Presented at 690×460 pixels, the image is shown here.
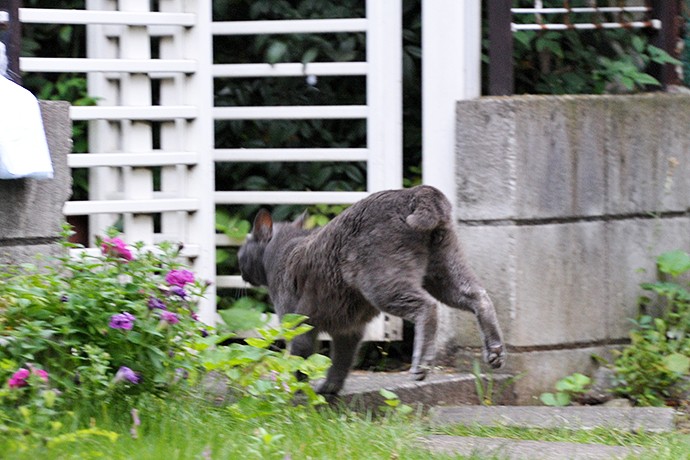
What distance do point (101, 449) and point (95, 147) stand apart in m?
3.17

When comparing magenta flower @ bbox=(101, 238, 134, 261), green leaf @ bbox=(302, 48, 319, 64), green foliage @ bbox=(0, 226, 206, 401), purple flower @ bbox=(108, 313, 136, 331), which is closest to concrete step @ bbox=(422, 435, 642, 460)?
green foliage @ bbox=(0, 226, 206, 401)

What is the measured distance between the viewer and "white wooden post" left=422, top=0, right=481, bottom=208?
20.0 ft

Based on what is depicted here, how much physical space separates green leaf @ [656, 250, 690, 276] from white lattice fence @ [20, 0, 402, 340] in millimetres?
1498

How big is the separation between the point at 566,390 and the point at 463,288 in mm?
1204

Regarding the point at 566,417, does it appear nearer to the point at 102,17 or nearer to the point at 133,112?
the point at 133,112

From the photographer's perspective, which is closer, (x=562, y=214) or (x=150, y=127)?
(x=562, y=214)

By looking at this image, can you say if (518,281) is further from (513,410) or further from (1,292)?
(1,292)

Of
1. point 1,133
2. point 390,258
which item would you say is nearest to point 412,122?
point 390,258

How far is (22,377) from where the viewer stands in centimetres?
379

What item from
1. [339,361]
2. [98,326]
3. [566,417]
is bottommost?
[566,417]

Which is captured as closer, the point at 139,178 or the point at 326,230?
the point at 326,230

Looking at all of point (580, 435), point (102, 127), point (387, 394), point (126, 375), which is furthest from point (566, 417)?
point (102, 127)

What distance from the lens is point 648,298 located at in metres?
6.33

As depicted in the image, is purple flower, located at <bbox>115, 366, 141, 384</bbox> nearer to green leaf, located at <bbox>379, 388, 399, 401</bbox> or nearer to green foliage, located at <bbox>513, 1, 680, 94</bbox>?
green leaf, located at <bbox>379, 388, 399, 401</bbox>
